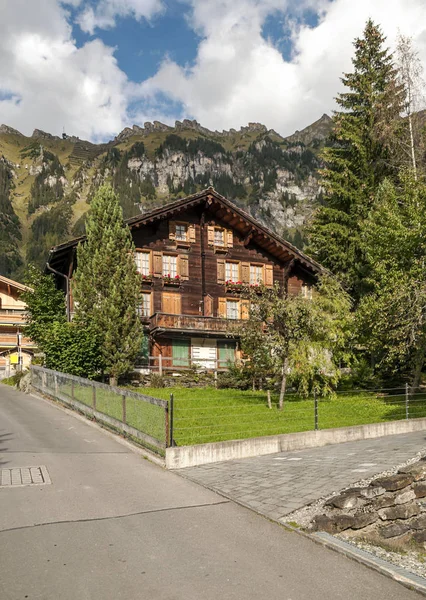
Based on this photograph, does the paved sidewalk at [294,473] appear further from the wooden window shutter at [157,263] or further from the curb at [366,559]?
the wooden window shutter at [157,263]

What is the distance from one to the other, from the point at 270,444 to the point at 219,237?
75.5 ft

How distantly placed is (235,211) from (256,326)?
50.9 feet

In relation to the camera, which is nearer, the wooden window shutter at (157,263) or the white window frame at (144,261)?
the white window frame at (144,261)

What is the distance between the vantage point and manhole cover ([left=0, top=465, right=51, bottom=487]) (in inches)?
376

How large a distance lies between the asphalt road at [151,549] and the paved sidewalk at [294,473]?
18.4 inches

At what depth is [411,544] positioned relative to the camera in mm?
6621

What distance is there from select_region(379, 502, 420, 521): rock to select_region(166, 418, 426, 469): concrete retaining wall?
16.8ft

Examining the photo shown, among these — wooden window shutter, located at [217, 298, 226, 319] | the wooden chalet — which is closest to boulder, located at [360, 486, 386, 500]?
the wooden chalet

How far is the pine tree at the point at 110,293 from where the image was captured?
24.3 metres

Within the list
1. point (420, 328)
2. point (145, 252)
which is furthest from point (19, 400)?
point (420, 328)

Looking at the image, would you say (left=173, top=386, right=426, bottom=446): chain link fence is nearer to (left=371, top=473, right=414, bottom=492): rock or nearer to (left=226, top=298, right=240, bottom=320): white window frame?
(left=371, top=473, right=414, bottom=492): rock

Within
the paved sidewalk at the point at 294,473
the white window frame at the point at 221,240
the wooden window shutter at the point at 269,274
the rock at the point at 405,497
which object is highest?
the white window frame at the point at 221,240

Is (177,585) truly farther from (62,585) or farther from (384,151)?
Answer: (384,151)

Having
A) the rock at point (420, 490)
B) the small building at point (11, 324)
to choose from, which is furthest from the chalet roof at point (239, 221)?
the rock at point (420, 490)
